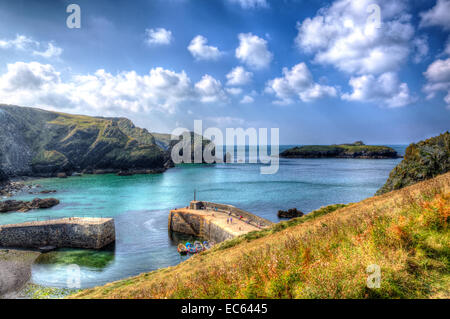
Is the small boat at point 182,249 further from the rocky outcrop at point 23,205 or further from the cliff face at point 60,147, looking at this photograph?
the cliff face at point 60,147

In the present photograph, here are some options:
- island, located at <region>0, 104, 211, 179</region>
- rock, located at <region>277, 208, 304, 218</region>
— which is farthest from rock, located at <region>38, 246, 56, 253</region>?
island, located at <region>0, 104, 211, 179</region>

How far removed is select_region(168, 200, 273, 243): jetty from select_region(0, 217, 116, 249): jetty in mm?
12054

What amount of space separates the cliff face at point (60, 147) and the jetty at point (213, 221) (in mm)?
105511

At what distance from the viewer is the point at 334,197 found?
6400cm

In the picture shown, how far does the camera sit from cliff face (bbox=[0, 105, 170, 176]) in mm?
120375

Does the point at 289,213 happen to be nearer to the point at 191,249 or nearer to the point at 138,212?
the point at 191,249

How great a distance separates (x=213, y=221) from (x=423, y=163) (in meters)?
28.0

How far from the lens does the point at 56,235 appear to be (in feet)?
117

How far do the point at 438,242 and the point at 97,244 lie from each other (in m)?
39.1

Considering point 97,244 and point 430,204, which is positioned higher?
point 430,204

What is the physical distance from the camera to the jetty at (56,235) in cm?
3538

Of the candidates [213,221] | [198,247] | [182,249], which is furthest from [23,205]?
[213,221]
